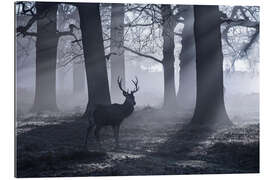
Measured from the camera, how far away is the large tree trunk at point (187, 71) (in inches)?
323

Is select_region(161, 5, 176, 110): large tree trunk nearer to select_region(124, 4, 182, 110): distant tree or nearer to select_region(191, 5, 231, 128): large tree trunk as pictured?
select_region(124, 4, 182, 110): distant tree

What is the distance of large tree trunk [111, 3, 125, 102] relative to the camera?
307 inches

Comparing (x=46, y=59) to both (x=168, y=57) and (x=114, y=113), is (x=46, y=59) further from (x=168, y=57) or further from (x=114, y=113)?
(x=168, y=57)

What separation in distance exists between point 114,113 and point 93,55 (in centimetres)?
99

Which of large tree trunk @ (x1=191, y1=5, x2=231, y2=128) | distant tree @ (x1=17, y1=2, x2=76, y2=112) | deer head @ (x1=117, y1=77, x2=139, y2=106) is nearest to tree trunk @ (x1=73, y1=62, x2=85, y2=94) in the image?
distant tree @ (x1=17, y1=2, x2=76, y2=112)

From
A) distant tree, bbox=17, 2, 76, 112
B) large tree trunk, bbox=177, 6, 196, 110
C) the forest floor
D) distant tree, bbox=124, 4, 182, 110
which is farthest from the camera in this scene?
large tree trunk, bbox=177, 6, 196, 110

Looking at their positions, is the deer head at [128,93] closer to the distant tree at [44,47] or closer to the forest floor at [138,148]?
the forest floor at [138,148]

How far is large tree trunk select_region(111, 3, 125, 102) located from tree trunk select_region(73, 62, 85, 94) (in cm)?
48

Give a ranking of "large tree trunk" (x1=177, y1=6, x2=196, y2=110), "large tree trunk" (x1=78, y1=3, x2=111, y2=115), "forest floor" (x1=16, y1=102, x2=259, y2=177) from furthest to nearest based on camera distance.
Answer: "large tree trunk" (x1=177, y1=6, x2=196, y2=110) < "large tree trunk" (x1=78, y1=3, x2=111, y2=115) < "forest floor" (x1=16, y1=102, x2=259, y2=177)

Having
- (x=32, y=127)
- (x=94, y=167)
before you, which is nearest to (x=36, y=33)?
(x=32, y=127)

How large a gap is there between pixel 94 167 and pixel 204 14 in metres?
3.16

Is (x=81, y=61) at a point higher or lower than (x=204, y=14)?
lower
